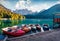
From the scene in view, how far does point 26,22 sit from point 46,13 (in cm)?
43

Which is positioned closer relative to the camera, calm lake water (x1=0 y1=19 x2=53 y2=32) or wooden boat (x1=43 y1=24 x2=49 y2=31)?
calm lake water (x1=0 y1=19 x2=53 y2=32)

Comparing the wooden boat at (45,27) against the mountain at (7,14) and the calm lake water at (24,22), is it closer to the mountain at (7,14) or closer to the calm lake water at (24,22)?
the calm lake water at (24,22)

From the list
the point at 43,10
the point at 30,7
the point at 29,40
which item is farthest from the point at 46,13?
the point at 29,40

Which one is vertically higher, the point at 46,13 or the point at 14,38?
the point at 46,13

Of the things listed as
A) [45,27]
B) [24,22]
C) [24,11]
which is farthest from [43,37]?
[24,11]

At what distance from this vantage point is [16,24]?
11.3 feet

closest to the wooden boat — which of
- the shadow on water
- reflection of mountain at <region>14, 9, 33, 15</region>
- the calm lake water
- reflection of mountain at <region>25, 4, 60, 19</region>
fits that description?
the calm lake water

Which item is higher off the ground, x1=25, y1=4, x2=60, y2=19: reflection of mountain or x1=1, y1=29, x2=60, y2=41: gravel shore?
x1=25, y1=4, x2=60, y2=19: reflection of mountain

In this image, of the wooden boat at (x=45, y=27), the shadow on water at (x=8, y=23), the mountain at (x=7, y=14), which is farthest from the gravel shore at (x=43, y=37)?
the mountain at (x=7, y=14)

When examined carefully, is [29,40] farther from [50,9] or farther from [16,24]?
[50,9]

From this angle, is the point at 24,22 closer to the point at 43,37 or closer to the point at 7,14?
the point at 7,14

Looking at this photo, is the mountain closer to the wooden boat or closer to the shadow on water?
the shadow on water

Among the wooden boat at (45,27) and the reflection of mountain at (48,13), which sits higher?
the reflection of mountain at (48,13)

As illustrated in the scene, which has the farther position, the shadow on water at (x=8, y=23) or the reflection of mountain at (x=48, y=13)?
the reflection of mountain at (x=48, y=13)
